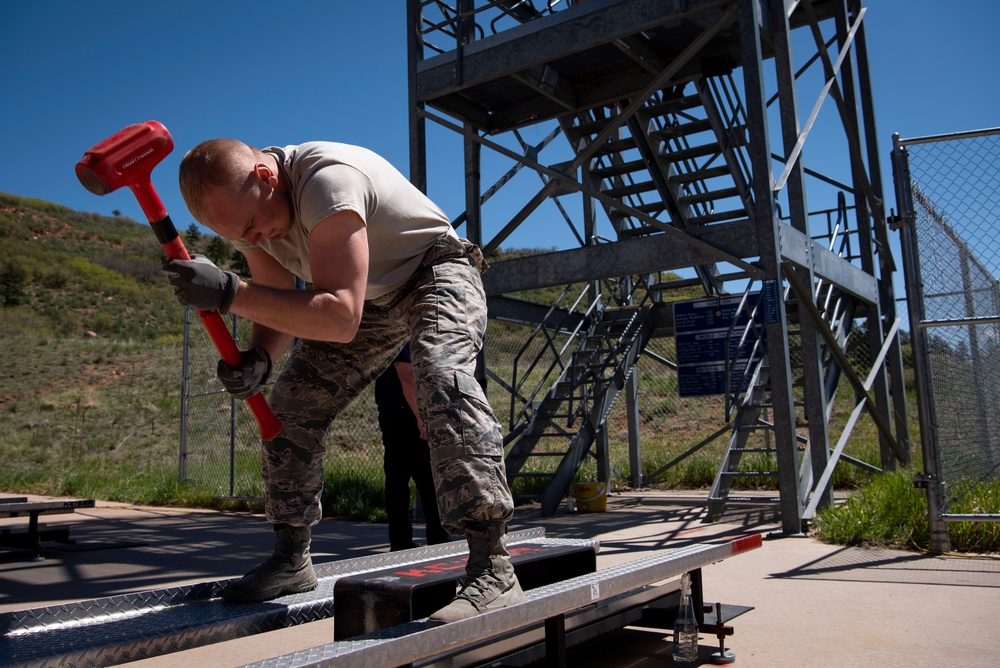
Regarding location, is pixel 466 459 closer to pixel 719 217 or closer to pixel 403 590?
pixel 403 590

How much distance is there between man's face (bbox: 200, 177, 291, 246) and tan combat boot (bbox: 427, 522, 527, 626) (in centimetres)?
119

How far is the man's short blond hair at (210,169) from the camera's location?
2379 mm

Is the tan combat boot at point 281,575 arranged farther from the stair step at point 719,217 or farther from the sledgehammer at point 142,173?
the stair step at point 719,217

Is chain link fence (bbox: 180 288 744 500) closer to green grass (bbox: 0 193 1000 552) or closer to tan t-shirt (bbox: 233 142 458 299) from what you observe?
green grass (bbox: 0 193 1000 552)

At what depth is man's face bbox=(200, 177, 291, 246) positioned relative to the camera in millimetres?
2426

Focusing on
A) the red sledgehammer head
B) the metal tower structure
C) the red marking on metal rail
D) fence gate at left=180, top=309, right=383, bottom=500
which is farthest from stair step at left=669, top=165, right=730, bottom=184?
the red sledgehammer head

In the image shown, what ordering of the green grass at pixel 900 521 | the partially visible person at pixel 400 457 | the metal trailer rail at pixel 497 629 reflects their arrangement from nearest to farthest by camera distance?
the metal trailer rail at pixel 497 629
the partially visible person at pixel 400 457
the green grass at pixel 900 521

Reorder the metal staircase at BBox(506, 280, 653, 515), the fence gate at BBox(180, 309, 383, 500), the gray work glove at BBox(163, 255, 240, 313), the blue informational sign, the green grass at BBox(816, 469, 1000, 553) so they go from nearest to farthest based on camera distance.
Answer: the gray work glove at BBox(163, 255, 240, 313) < the green grass at BBox(816, 469, 1000, 553) < the metal staircase at BBox(506, 280, 653, 515) < the blue informational sign < the fence gate at BBox(180, 309, 383, 500)

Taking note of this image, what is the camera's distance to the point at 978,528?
5.66 metres

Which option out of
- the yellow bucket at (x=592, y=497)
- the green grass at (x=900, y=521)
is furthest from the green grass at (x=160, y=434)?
the yellow bucket at (x=592, y=497)

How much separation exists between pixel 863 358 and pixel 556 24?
13.1 m

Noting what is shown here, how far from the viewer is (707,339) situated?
36.5 ft

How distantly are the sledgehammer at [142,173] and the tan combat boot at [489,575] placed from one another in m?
1.01

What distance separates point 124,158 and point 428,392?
3.87 ft
